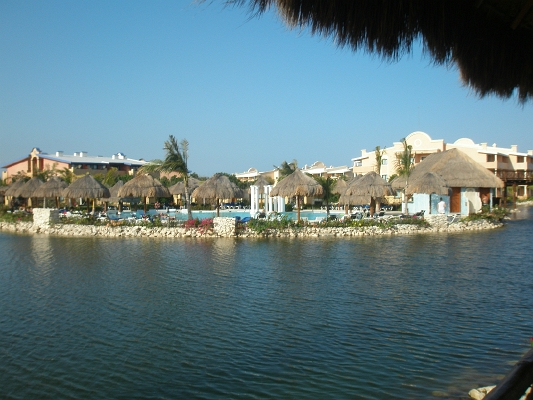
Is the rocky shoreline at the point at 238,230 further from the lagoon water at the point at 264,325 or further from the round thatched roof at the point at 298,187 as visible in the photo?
the lagoon water at the point at 264,325

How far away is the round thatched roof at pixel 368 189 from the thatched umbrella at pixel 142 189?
10.3 meters

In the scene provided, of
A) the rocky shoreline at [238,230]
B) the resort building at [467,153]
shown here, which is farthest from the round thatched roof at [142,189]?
the resort building at [467,153]

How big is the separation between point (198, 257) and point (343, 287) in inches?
239

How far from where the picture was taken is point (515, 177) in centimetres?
3772

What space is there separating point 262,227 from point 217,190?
546cm

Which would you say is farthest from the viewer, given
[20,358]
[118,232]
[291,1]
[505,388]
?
[118,232]

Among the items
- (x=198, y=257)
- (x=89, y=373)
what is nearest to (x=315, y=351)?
(x=89, y=373)

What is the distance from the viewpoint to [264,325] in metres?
8.30

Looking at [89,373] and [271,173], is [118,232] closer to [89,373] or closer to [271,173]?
[89,373]

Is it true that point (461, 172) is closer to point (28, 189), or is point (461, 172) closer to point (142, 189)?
point (142, 189)

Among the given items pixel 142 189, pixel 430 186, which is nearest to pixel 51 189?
pixel 142 189

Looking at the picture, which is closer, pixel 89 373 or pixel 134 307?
pixel 89 373

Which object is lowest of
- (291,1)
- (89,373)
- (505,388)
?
(89,373)

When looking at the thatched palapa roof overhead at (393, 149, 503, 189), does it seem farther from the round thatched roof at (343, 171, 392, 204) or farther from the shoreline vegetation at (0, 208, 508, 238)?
the shoreline vegetation at (0, 208, 508, 238)
